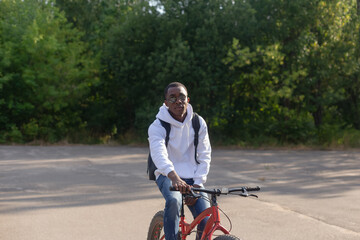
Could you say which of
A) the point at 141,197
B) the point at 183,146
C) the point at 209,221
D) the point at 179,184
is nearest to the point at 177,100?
the point at 183,146

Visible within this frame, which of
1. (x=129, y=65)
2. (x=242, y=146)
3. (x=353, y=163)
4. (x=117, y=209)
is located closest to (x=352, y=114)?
(x=242, y=146)

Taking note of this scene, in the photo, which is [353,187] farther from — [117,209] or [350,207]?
[117,209]

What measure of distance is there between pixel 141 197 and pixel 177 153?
4.67 m

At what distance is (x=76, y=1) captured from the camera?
30.0 m

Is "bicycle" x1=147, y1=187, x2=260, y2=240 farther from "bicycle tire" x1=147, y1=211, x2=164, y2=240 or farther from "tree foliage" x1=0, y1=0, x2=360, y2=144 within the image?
"tree foliage" x1=0, y1=0, x2=360, y2=144

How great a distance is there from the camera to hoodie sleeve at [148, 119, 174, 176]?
13.5ft

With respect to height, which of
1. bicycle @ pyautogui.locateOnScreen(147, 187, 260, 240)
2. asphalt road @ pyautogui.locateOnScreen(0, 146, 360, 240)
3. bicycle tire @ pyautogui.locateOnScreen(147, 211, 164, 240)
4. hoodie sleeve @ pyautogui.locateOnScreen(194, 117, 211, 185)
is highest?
hoodie sleeve @ pyautogui.locateOnScreen(194, 117, 211, 185)

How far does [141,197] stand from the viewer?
895 cm

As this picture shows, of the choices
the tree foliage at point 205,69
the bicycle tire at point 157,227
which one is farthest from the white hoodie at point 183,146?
the tree foliage at point 205,69

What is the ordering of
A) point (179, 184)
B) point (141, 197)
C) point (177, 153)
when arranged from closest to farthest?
point (179, 184), point (177, 153), point (141, 197)

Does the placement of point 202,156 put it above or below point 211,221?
above

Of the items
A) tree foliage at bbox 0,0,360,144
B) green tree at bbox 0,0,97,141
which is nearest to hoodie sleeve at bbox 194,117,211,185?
tree foliage at bbox 0,0,360,144

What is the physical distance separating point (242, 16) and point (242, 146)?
4.86m

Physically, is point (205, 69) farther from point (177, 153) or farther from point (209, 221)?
point (209, 221)
